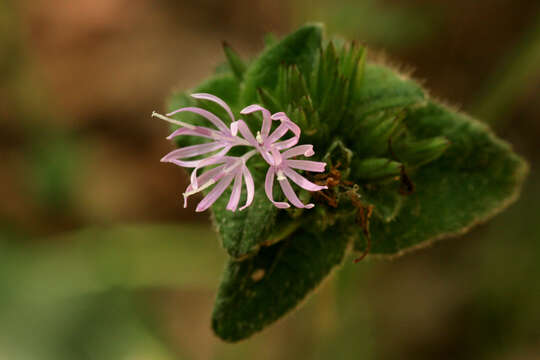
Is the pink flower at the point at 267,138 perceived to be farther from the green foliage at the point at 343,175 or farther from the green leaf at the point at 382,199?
the green leaf at the point at 382,199

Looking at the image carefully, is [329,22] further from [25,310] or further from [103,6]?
[25,310]

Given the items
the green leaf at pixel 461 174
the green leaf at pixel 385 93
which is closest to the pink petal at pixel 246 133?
the green leaf at pixel 385 93

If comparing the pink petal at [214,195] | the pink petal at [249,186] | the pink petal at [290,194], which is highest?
the pink petal at [290,194]

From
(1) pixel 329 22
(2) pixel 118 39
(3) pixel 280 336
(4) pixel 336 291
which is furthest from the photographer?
(2) pixel 118 39

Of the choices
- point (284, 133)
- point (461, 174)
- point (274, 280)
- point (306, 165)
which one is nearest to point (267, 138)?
point (284, 133)

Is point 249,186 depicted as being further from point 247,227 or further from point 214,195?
point 247,227

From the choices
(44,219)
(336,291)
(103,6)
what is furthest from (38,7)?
(336,291)
